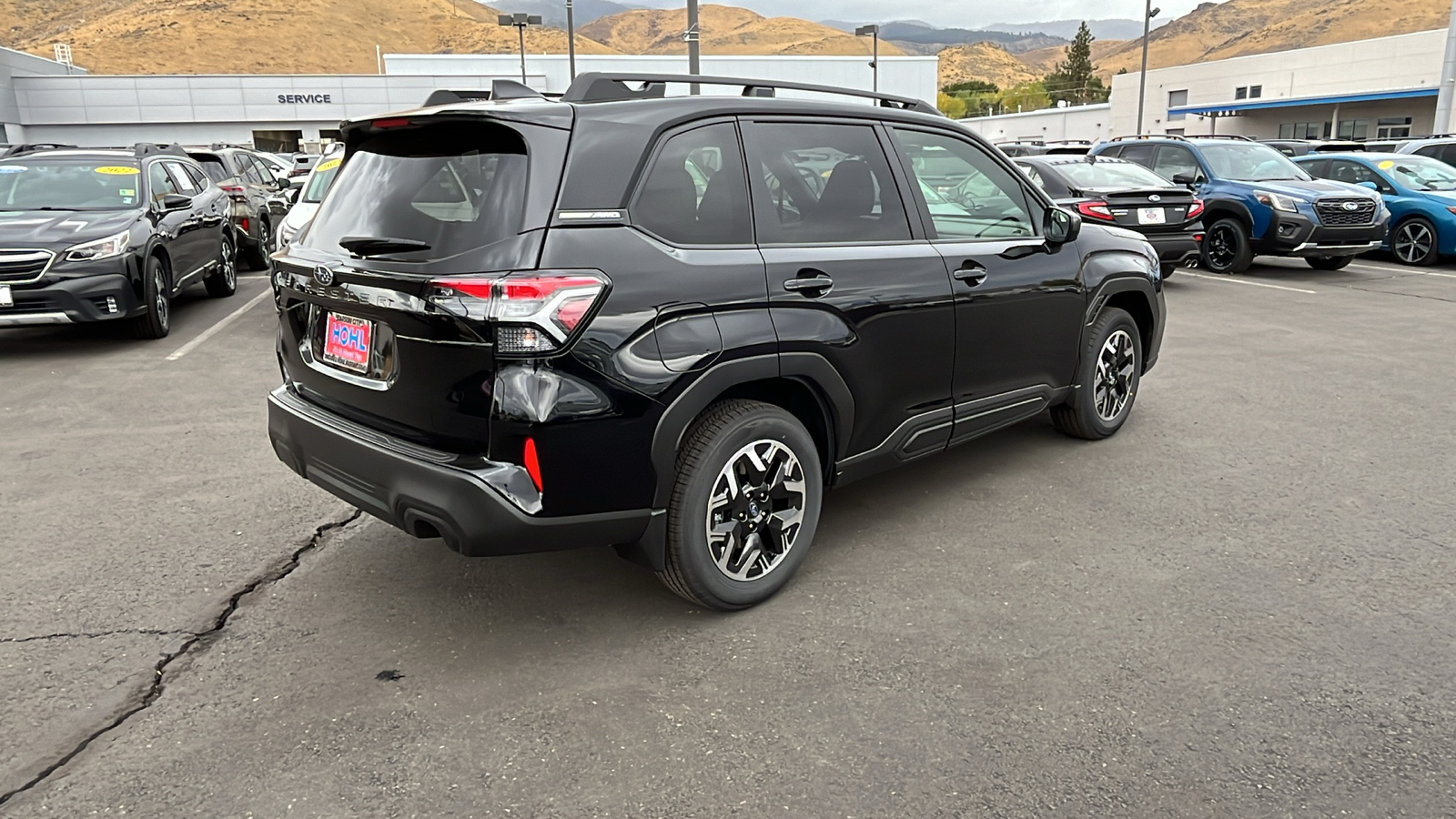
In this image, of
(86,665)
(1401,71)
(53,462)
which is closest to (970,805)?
(86,665)

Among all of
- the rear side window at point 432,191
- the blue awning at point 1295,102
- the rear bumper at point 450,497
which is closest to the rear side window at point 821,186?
the rear side window at point 432,191

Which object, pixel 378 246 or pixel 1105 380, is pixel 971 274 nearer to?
pixel 1105 380

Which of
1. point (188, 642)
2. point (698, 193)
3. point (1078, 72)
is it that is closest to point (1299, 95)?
point (698, 193)

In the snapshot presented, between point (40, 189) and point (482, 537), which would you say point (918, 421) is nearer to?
point (482, 537)

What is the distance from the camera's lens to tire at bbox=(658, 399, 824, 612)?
11.1 ft

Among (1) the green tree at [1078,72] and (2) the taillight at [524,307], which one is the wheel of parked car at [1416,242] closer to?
(2) the taillight at [524,307]

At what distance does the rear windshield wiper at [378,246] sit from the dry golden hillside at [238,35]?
408ft

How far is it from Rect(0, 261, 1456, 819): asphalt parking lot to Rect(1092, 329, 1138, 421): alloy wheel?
243 millimetres

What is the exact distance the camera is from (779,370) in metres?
3.51

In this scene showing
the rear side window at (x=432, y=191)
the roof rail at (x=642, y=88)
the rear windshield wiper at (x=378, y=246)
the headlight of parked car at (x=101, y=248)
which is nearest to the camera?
the rear side window at (x=432, y=191)

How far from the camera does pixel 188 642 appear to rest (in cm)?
347

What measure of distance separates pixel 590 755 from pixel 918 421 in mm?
2047

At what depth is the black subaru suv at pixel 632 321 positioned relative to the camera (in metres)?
3.03

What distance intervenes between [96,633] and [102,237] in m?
→ 6.00
